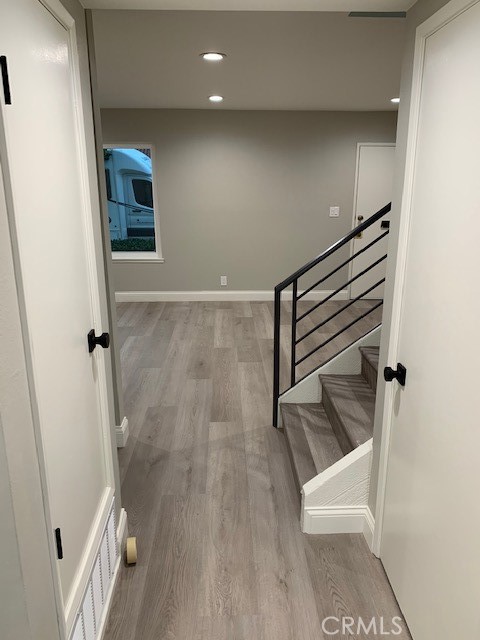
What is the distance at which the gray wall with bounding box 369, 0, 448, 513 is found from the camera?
155 centimetres

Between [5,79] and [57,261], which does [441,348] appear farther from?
[5,79]

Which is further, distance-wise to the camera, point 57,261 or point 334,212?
point 334,212

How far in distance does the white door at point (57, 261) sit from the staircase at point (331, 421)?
3.87 ft

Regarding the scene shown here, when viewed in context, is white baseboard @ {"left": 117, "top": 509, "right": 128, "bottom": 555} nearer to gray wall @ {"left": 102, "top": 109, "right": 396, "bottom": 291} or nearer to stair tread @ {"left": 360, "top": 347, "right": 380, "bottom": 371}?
stair tread @ {"left": 360, "top": 347, "right": 380, "bottom": 371}

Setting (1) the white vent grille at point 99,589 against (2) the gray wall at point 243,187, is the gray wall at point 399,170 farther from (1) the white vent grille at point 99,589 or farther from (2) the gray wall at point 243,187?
(2) the gray wall at point 243,187

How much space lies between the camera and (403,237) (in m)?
1.71

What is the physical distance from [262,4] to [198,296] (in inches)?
193

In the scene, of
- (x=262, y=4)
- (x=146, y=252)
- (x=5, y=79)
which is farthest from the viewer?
(x=146, y=252)

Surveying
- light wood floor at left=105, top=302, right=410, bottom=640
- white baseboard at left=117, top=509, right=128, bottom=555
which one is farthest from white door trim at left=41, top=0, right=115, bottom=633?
light wood floor at left=105, top=302, right=410, bottom=640

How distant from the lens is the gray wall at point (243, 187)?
19.1 ft

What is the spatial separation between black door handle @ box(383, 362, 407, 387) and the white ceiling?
1.25 m

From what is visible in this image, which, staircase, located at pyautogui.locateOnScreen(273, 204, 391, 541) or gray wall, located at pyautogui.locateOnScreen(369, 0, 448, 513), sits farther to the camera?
staircase, located at pyautogui.locateOnScreen(273, 204, 391, 541)

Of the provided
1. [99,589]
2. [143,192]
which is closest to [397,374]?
[99,589]
